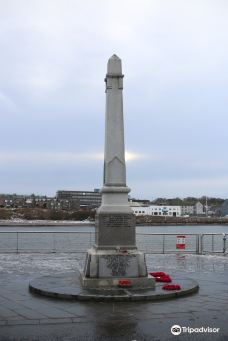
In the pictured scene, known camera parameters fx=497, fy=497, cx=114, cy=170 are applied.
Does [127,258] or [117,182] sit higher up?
[117,182]

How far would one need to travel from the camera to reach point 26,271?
53.0 feet

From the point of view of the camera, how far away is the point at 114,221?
12641mm

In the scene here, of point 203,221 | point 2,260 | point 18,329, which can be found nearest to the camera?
point 18,329

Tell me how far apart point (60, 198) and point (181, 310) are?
17442 cm

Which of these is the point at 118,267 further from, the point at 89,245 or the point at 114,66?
the point at 89,245

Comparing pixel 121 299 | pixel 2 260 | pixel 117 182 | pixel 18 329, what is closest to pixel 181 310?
pixel 121 299

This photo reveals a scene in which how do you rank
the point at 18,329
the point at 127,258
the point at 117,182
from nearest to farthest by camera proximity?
the point at 18,329 → the point at 127,258 → the point at 117,182

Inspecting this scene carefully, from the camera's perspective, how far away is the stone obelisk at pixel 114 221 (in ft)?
40.1

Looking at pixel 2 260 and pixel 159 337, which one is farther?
pixel 2 260

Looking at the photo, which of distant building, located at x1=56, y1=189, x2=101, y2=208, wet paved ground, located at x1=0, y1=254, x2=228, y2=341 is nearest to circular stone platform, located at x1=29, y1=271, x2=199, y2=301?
wet paved ground, located at x1=0, y1=254, x2=228, y2=341

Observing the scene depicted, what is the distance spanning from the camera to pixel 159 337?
7527mm

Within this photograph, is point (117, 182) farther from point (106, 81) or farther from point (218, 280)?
point (218, 280)

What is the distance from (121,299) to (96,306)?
763 millimetres

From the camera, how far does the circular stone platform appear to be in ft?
35.2
